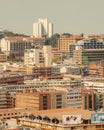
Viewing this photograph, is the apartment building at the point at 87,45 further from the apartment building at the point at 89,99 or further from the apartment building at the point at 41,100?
the apartment building at the point at 41,100

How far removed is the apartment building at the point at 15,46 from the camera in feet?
295

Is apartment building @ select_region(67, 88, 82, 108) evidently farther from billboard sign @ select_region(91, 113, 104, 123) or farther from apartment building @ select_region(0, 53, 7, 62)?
apartment building @ select_region(0, 53, 7, 62)

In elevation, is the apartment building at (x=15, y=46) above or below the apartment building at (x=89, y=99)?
above

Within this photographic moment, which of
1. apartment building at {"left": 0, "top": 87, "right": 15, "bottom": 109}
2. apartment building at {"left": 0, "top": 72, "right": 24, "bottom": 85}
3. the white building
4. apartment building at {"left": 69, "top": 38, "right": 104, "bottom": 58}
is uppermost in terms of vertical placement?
apartment building at {"left": 69, "top": 38, "right": 104, "bottom": 58}

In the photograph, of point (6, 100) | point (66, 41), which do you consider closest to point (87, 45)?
point (66, 41)

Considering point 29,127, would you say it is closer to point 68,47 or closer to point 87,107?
point 87,107

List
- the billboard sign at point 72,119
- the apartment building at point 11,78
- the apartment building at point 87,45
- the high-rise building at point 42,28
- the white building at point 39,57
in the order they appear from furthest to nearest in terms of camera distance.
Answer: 1. the high-rise building at point 42,28
2. the apartment building at point 87,45
3. the white building at point 39,57
4. the apartment building at point 11,78
5. the billboard sign at point 72,119

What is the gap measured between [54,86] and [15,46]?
35172 millimetres

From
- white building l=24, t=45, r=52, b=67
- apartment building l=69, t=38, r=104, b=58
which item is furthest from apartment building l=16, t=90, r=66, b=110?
apartment building l=69, t=38, r=104, b=58

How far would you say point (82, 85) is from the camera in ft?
190

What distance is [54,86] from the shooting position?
55750mm

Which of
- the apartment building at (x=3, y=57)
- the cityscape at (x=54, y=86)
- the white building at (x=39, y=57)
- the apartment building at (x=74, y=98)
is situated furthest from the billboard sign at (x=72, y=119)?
the apartment building at (x=3, y=57)

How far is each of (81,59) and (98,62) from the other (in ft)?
4.47

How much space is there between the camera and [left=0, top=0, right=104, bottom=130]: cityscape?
1382 inches
